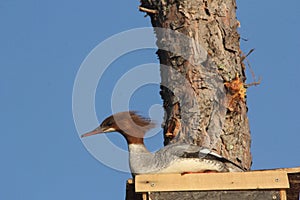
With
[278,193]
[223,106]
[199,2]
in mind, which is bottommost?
[278,193]

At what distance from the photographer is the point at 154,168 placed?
6.30m

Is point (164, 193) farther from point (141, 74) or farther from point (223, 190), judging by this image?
point (141, 74)

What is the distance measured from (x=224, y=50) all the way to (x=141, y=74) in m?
0.84

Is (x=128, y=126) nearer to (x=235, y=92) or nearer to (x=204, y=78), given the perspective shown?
(x=204, y=78)

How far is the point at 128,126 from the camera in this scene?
22.8 ft

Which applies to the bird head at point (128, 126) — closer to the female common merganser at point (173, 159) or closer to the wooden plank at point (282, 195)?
the female common merganser at point (173, 159)

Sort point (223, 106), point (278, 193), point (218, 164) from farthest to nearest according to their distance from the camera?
Result: point (223, 106) → point (218, 164) → point (278, 193)

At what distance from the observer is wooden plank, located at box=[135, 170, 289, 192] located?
18.9ft

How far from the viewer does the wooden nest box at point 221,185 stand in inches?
227

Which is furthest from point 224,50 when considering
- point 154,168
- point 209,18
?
point 154,168

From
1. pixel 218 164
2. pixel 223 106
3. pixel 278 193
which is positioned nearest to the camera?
pixel 278 193

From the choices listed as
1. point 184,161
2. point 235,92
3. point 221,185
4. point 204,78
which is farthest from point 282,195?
point 204,78

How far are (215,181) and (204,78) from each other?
1.35 meters

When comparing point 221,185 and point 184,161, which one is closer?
point 221,185
